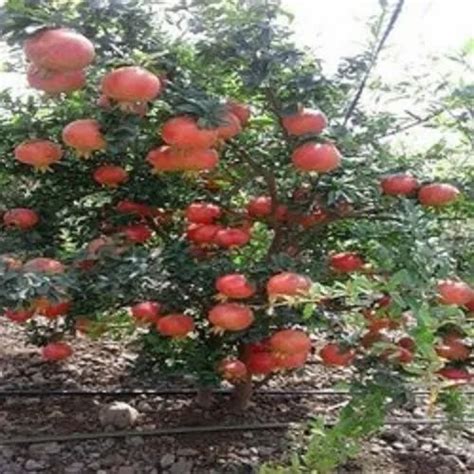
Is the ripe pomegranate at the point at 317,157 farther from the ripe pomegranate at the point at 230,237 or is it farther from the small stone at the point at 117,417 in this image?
the small stone at the point at 117,417

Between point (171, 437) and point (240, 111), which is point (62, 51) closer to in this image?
point (240, 111)

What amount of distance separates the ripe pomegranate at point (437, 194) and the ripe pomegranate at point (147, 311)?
0.72 m

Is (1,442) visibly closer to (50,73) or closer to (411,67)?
(50,73)

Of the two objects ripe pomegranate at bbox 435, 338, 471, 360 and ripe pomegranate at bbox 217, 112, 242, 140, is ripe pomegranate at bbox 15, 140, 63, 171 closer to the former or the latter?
ripe pomegranate at bbox 217, 112, 242, 140

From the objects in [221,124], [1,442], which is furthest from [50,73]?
[1,442]

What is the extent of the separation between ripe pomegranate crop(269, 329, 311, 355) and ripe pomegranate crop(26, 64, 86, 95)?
759 millimetres

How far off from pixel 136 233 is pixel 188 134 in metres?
0.59

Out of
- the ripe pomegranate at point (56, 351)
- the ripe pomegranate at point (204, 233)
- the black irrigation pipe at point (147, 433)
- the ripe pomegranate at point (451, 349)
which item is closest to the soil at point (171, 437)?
the black irrigation pipe at point (147, 433)

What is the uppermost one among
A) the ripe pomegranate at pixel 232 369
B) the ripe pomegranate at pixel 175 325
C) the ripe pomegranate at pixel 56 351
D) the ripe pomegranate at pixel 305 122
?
the ripe pomegranate at pixel 305 122

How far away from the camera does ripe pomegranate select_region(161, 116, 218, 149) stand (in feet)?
5.39

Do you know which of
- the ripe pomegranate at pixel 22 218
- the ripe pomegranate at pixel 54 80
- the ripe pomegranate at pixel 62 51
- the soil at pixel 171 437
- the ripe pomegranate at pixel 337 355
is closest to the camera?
the ripe pomegranate at pixel 62 51

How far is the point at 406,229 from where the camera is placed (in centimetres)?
173

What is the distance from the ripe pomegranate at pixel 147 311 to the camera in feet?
6.46

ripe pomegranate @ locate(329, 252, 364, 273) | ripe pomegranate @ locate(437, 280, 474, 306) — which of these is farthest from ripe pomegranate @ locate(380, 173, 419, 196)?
ripe pomegranate @ locate(437, 280, 474, 306)
